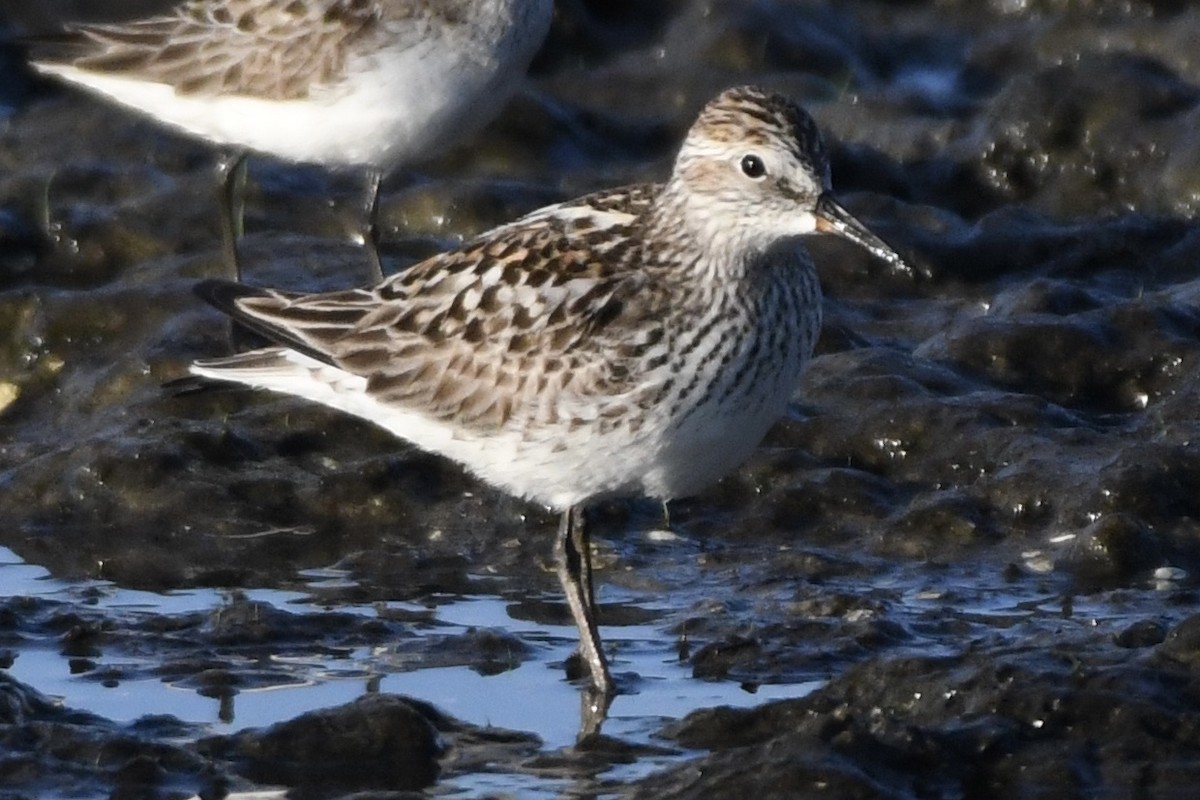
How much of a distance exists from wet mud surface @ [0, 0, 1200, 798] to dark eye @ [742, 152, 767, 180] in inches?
61.2

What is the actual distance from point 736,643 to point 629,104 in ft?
18.9

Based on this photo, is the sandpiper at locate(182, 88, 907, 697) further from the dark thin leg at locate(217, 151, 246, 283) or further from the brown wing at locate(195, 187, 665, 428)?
the dark thin leg at locate(217, 151, 246, 283)

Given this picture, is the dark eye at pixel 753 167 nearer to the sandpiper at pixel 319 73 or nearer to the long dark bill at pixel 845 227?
the long dark bill at pixel 845 227

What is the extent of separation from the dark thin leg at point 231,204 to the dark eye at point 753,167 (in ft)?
12.4

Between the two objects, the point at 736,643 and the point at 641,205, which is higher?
the point at 641,205

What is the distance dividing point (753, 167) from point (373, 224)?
3.60m

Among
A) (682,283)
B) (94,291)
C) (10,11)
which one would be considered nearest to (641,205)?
(682,283)

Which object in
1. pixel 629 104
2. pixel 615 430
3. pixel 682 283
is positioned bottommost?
pixel 615 430

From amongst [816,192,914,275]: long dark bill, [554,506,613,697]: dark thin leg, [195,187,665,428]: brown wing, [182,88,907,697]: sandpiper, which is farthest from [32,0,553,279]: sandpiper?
[816,192,914,275]: long dark bill

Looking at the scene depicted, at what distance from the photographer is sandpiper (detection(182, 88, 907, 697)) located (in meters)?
7.08

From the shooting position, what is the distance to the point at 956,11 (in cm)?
1399

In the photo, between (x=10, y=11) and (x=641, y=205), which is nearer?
(x=641, y=205)

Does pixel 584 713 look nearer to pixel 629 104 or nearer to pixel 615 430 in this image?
pixel 615 430

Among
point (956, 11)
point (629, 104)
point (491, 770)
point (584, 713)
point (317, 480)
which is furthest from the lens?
point (956, 11)
